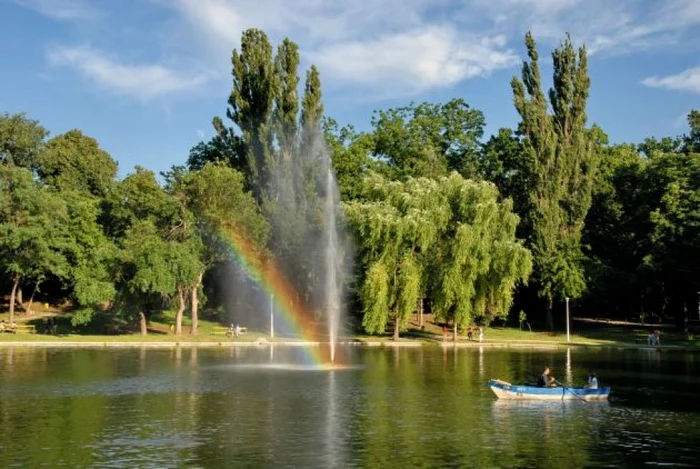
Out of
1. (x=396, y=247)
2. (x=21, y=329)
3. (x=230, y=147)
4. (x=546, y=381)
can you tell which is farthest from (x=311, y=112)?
(x=546, y=381)

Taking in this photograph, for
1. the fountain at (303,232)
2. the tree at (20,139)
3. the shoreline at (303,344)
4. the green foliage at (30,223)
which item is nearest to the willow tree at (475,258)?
the shoreline at (303,344)

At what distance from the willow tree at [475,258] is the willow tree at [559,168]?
11218mm

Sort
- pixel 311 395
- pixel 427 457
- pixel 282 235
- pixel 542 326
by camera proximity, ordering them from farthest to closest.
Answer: pixel 542 326 → pixel 282 235 → pixel 311 395 → pixel 427 457

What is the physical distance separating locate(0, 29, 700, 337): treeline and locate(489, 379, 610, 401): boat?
29.8 meters

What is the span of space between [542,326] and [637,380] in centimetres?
4539

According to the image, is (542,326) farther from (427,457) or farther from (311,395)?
(427,457)

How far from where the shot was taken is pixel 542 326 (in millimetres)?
88375

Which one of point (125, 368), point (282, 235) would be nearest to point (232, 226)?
point (282, 235)

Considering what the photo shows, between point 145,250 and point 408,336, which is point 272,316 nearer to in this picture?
point 408,336

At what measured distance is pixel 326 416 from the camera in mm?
30062

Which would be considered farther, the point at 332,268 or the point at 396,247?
the point at 332,268

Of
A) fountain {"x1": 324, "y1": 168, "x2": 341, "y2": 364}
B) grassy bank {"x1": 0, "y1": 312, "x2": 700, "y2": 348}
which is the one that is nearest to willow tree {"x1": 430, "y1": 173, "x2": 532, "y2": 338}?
grassy bank {"x1": 0, "y1": 312, "x2": 700, "y2": 348}

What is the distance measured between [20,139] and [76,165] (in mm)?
7481

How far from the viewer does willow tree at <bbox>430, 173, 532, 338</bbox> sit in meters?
66.4
